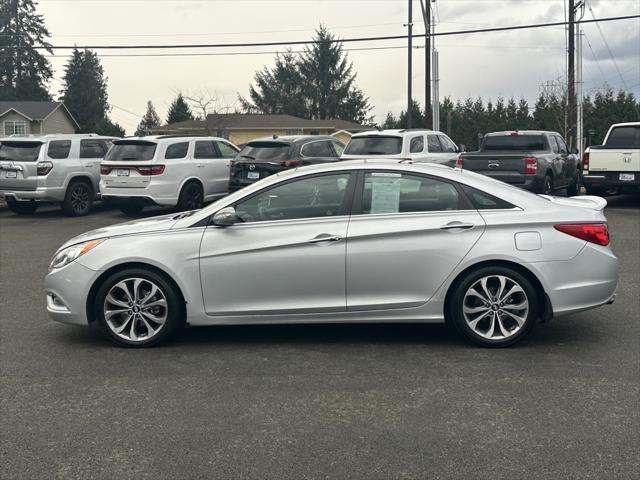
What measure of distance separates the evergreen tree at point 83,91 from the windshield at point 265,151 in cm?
6216

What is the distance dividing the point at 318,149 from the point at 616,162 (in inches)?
263

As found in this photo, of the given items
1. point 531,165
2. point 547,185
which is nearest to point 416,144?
point 531,165

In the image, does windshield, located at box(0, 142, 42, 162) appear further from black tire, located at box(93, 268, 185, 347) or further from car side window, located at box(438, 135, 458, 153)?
black tire, located at box(93, 268, 185, 347)

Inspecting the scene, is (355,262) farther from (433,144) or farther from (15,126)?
(15,126)

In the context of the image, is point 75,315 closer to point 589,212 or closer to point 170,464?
point 170,464

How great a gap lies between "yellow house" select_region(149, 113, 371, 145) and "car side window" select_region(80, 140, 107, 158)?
32055mm

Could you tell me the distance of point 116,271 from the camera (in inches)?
232

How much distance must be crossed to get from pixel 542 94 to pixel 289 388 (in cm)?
4191

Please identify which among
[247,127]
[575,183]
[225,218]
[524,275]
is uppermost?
[247,127]

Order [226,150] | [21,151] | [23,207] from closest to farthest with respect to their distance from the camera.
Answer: [21,151] → [226,150] → [23,207]

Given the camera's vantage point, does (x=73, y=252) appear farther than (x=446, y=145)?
No

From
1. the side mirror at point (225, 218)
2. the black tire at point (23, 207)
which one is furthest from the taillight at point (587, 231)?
the black tire at point (23, 207)

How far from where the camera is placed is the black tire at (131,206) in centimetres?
1545

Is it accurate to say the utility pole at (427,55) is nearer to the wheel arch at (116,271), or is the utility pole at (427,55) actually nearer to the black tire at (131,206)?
the black tire at (131,206)
